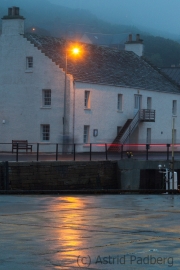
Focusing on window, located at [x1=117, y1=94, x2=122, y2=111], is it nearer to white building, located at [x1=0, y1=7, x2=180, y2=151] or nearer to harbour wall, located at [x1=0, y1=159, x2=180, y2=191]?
white building, located at [x1=0, y1=7, x2=180, y2=151]

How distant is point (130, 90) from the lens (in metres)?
57.4

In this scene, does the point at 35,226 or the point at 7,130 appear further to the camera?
the point at 7,130

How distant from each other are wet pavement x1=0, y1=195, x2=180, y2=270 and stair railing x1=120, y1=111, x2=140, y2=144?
118 ft

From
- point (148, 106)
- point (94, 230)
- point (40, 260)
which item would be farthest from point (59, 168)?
point (148, 106)

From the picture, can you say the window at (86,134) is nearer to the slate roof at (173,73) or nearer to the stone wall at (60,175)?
the stone wall at (60,175)

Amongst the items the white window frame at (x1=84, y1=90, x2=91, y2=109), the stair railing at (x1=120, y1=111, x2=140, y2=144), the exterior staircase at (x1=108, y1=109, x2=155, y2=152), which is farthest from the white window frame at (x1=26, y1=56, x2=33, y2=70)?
the stair railing at (x1=120, y1=111, x2=140, y2=144)

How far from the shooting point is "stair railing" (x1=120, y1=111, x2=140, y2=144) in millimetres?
54909

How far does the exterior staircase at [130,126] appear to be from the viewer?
52.9 metres

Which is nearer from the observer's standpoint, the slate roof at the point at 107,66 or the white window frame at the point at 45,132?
the white window frame at the point at 45,132

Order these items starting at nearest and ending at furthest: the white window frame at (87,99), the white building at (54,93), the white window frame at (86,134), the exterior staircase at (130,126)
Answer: the white building at (54,93)
the white window frame at (86,134)
the exterior staircase at (130,126)
the white window frame at (87,99)

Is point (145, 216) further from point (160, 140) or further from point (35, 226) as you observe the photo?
point (160, 140)

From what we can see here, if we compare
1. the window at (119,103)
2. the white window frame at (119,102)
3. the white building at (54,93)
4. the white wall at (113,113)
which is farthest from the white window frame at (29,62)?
the window at (119,103)

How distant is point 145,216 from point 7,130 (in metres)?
38.6

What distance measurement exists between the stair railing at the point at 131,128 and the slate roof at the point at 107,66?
8.56ft
